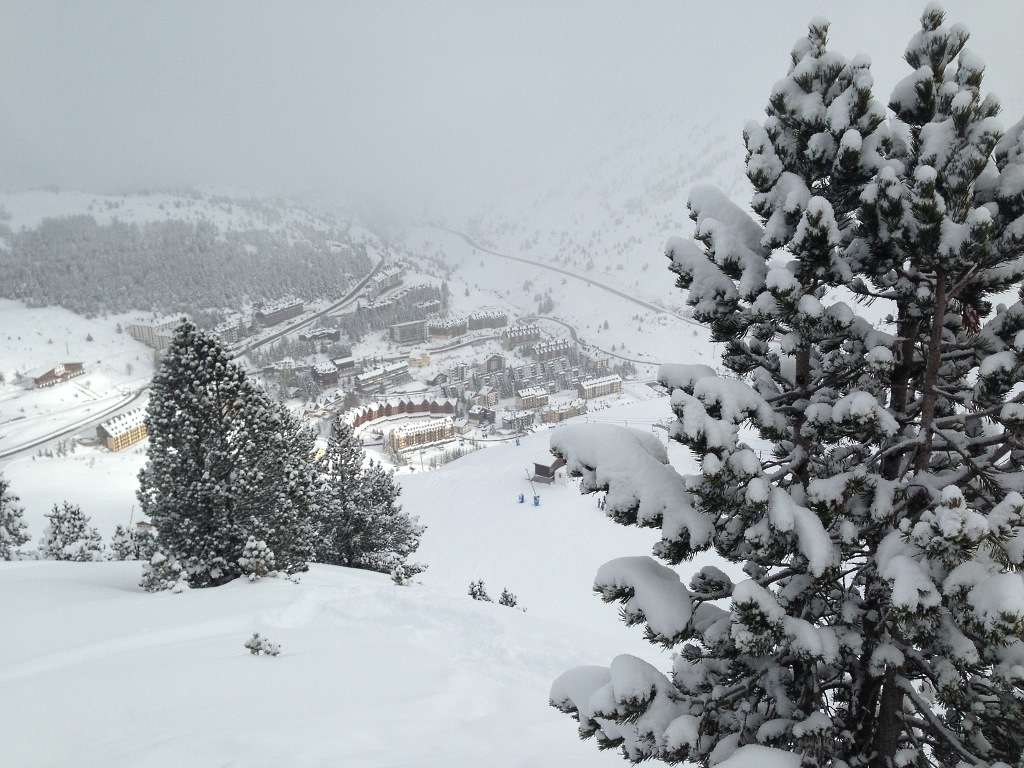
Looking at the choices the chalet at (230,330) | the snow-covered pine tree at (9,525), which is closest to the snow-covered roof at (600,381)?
the chalet at (230,330)

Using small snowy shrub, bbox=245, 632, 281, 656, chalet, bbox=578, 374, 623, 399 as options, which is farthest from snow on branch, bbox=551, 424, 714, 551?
chalet, bbox=578, 374, 623, 399

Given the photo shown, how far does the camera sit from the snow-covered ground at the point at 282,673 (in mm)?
6344

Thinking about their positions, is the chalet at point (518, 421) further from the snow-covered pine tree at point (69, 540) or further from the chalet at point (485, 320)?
the snow-covered pine tree at point (69, 540)

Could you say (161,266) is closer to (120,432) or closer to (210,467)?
(120,432)

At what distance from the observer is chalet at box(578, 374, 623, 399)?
96.7m

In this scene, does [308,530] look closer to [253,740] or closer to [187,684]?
[187,684]

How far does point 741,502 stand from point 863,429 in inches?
37.1

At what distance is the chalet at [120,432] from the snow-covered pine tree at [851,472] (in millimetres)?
81595

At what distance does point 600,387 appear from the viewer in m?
97.1

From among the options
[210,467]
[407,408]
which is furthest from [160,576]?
[407,408]

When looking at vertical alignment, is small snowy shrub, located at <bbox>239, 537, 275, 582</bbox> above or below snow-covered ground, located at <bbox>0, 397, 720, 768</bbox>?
above

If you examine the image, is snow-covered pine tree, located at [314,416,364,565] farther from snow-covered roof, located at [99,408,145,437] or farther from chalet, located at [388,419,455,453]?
snow-covered roof, located at [99,408,145,437]

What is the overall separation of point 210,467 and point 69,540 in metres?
16.4

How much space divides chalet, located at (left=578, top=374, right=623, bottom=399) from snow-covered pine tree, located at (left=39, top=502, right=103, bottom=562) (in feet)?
251
